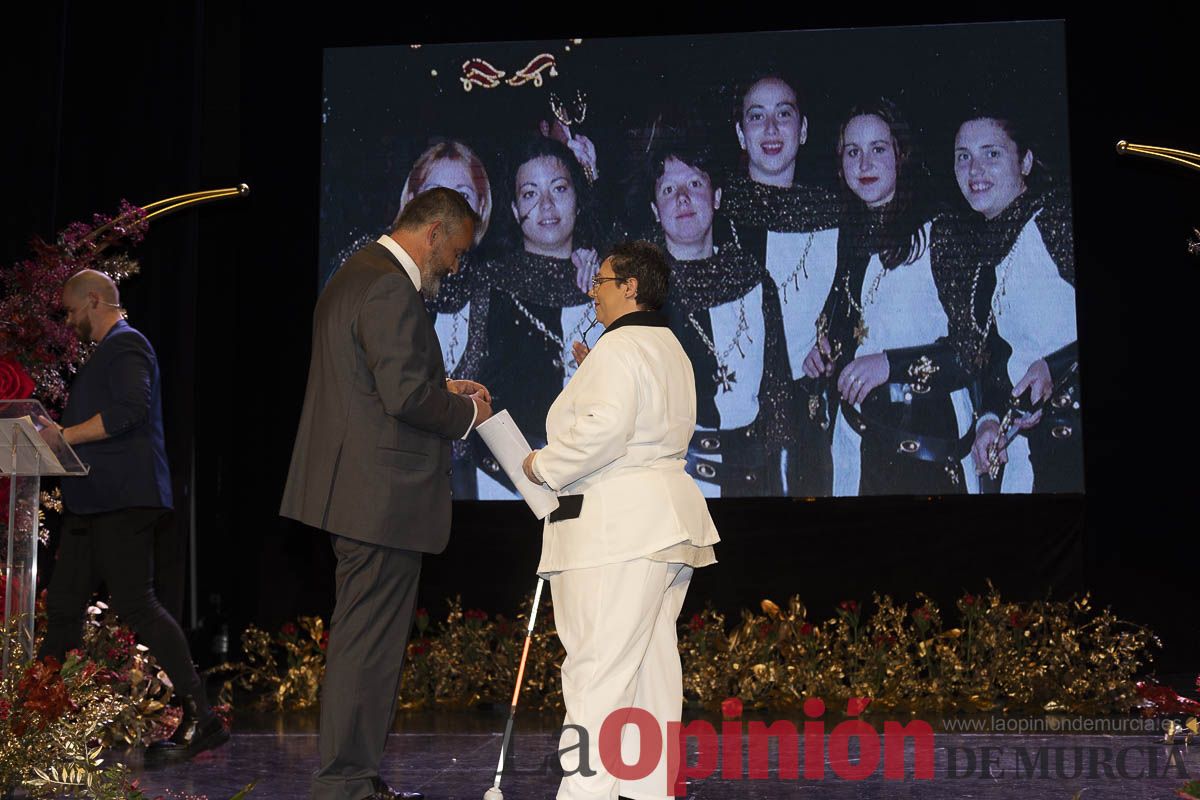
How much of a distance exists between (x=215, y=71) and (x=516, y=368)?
217 centimetres

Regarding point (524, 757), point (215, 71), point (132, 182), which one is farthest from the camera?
point (215, 71)

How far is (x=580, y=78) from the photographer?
6.44 m

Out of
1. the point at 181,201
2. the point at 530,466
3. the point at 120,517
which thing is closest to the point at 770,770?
the point at 530,466

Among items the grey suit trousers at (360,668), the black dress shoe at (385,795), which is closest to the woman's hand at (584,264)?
the grey suit trousers at (360,668)

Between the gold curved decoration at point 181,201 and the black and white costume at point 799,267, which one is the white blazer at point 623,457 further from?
the black and white costume at point 799,267

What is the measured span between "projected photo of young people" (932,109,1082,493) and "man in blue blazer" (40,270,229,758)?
3.71 meters

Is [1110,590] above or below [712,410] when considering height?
below

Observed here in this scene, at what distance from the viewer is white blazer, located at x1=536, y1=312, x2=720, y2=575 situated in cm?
314

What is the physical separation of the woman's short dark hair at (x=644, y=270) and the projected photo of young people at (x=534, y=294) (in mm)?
3025

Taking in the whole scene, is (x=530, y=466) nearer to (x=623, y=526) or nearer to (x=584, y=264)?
(x=623, y=526)

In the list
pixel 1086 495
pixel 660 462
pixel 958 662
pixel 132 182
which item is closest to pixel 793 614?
pixel 958 662

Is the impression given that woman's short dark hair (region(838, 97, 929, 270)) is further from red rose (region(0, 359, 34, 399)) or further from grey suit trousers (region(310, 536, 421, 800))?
red rose (region(0, 359, 34, 399))

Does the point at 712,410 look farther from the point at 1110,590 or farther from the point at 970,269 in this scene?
the point at 1110,590

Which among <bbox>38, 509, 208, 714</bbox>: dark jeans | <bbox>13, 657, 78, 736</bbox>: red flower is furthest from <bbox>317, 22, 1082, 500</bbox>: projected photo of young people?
<bbox>13, 657, 78, 736</bbox>: red flower
